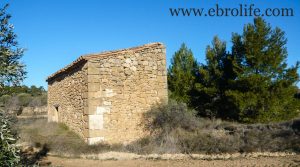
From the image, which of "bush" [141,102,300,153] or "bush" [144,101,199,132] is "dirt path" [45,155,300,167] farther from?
"bush" [144,101,199,132]

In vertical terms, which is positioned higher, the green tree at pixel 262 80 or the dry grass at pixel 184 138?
the green tree at pixel 262 80

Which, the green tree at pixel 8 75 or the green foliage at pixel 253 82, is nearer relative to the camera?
the green tree at pixel 8 75

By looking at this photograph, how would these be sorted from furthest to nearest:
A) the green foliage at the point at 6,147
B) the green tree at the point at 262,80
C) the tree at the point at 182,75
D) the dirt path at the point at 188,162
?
the tree at the point at 182,75 → the green tree at the point at 262,80 → the dirt path at the point at 188,162 → the green foliage at the point at 6,147

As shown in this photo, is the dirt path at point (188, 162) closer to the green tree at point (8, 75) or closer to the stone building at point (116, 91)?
the stone building at point (116, 91)

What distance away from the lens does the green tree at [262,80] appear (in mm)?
17734

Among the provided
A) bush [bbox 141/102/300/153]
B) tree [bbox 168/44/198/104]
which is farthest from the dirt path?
tree [bbox 168/44/198/104]

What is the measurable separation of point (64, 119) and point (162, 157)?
6467mm

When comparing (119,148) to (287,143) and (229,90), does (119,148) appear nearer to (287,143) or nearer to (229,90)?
(287,143)

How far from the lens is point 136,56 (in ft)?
39.4

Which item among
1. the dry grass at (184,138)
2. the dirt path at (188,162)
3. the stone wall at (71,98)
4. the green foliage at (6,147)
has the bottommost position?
the dirt path at (188,162)

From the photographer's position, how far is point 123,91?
38.1ft

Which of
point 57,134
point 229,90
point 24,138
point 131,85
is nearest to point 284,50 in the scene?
point 229,90

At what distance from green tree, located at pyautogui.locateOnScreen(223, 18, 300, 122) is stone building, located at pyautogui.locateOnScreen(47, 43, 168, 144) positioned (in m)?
7.61

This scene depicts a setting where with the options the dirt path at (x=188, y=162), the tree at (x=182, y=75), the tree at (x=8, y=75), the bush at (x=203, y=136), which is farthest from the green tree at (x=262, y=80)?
the tree at (x=8, y=75)
